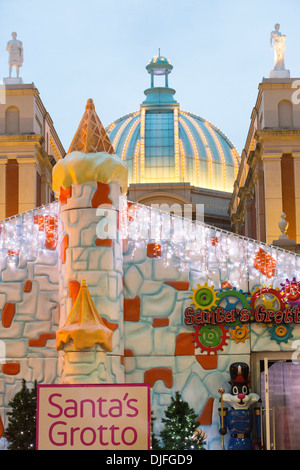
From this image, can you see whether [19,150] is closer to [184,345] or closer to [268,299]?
[184,345]

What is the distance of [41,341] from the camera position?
19.7 meters

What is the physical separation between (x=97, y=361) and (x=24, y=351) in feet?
9.93

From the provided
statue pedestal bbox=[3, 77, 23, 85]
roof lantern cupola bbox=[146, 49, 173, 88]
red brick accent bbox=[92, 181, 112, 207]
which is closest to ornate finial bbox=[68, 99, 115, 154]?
red brick accent bbox=[92, 181, 112, 207]

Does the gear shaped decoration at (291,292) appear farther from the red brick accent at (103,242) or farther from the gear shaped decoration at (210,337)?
the red brick accent at (103,242)

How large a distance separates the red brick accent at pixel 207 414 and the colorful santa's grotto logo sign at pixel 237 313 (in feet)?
3.89

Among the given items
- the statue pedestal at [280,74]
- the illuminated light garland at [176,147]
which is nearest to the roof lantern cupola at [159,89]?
the illuminated light garland at [176,147]

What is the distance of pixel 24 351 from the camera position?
1966 cm

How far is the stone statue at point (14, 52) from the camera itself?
34688 millimetres

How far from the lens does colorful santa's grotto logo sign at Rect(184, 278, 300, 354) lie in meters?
19.6

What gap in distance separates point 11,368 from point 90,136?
5.81m

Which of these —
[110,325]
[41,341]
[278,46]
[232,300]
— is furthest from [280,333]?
[278,46]

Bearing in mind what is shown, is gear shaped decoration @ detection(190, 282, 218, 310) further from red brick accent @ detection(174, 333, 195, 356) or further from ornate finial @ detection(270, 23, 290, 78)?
ornate finial @ detection(270, 23, 290, 78)
